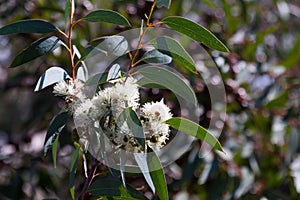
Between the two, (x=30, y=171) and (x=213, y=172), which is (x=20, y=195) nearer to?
(x=30, y=171)

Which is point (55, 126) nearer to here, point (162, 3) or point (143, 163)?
point (143, 163)

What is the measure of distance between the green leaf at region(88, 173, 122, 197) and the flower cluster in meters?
0.10

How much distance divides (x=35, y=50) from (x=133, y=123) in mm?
220

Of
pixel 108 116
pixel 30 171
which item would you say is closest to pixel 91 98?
pixel 108 116

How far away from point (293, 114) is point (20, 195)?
86 centimetres

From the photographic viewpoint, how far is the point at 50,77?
87cm

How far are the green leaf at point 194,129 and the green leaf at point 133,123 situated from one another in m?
0.07

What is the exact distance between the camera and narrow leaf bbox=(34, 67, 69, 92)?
854 mm

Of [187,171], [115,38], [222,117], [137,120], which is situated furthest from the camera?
[222,117]

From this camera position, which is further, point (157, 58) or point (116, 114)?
point (157, 58)

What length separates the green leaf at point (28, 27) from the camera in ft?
2.83

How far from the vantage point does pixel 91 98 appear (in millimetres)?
862

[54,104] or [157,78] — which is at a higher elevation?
[157,78]

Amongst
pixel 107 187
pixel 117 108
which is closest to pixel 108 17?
pixel 117 108
